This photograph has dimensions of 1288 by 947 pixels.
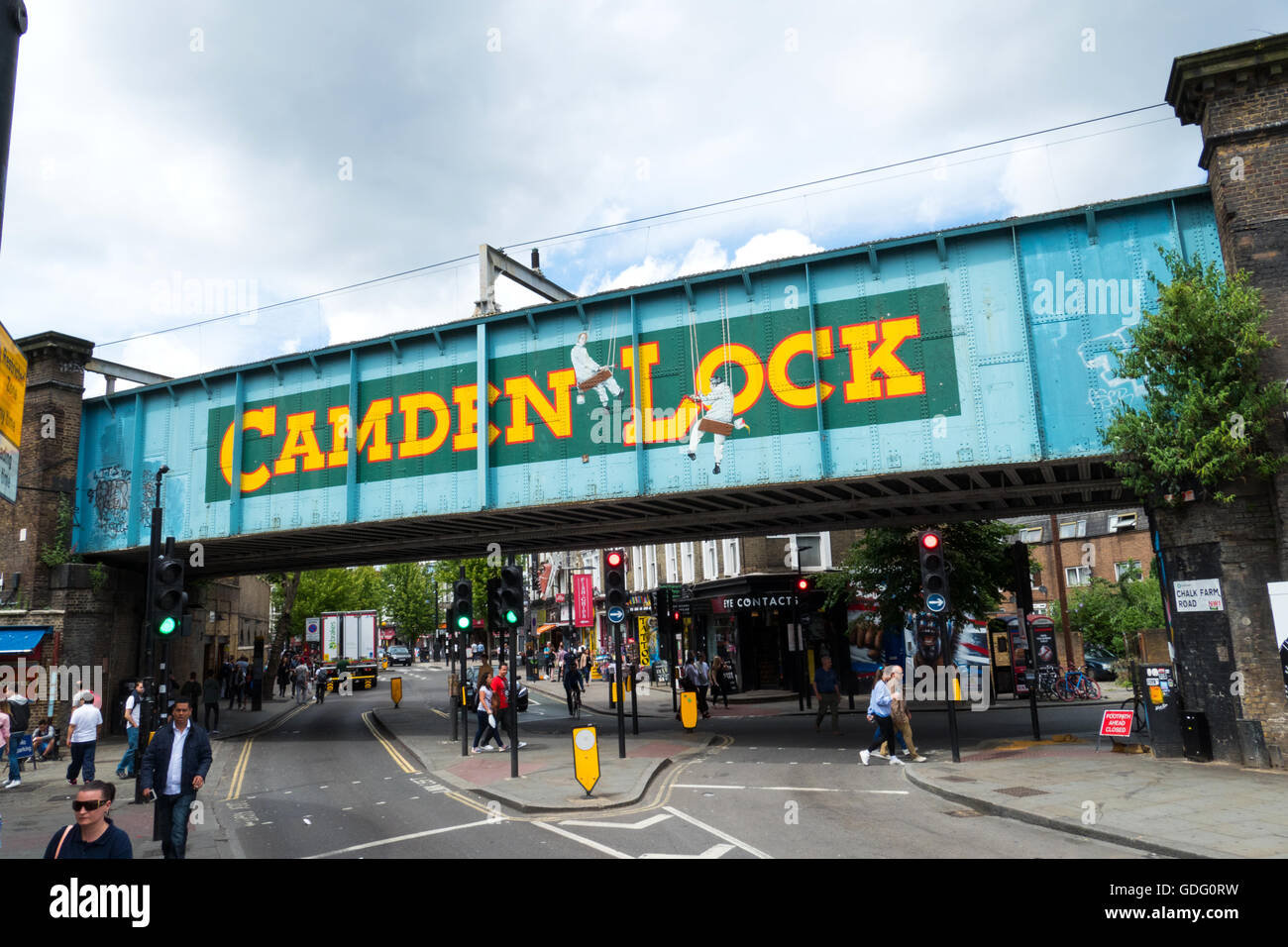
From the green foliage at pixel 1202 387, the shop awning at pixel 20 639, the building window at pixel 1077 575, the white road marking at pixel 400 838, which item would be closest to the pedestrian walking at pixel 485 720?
the white road marking at pixel 400 838

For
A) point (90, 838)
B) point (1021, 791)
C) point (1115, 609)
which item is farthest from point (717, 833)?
point (1115, 609)

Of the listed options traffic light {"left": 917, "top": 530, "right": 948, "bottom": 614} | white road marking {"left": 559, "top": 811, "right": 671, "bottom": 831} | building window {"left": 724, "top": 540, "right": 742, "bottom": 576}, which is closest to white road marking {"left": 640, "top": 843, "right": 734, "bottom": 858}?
white road marking {"left": 559, "top": 811, "right": 671, "bottom": 831}

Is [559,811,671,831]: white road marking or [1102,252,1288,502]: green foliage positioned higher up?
[1102,252,1288,502]: green foliage

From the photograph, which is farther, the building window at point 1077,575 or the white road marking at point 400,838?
the building window at point 1077,575

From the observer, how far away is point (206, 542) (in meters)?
24.8

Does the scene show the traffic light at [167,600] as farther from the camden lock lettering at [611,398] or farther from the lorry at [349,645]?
the lorry at [349,645]

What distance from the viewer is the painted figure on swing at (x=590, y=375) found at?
1952 centimetres

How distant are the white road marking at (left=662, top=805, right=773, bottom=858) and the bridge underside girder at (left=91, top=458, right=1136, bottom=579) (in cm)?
774

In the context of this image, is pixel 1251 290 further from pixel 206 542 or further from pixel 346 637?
pixel 346 637

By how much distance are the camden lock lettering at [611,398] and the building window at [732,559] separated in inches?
716

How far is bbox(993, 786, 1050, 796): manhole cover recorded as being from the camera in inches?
477

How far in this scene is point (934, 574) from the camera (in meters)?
15.8

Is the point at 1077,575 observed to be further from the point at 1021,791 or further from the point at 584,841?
the point at 584,841

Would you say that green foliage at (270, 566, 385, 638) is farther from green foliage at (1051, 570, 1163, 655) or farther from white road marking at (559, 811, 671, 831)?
white road marking at (559, 811, 671, 831)
